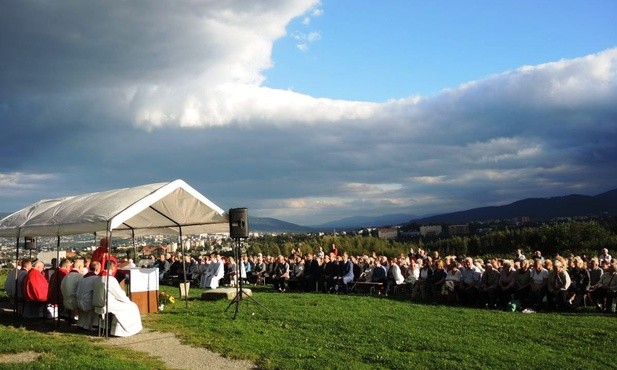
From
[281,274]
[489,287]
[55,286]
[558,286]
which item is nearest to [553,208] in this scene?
[281,274]

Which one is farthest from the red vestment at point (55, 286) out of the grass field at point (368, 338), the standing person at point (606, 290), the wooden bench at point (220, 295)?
the standing person at point (606, 290)

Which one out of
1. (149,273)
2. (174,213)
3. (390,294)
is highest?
(174,213)

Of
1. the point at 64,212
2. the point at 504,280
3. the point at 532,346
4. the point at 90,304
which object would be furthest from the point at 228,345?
the point at 504,280

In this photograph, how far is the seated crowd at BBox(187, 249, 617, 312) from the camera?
13.7m

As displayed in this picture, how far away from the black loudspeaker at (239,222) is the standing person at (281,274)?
8.57 meters

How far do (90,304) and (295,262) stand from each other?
38.3 feet

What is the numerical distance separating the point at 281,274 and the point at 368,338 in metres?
11.8

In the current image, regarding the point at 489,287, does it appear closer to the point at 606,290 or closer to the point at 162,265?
the point at 606,290

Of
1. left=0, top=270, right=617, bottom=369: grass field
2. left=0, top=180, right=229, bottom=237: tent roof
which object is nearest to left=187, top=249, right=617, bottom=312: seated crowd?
left=0, top=270, right=617, bottom=369: grass field

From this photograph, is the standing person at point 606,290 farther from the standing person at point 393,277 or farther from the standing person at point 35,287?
the standing person at point 35,287

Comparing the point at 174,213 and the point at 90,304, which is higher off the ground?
the point at 174,213

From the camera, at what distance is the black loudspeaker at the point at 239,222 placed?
11.7 m

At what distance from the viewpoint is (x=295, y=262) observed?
21.4 metres

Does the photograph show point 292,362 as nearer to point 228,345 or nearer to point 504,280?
point 228,345
